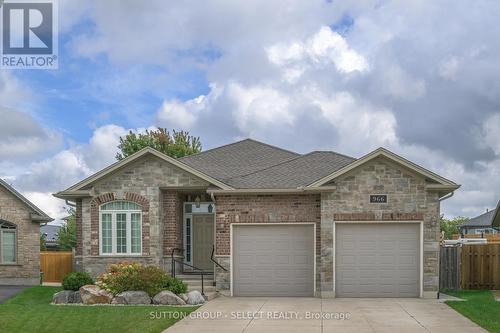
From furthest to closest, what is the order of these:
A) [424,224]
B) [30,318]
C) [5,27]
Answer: [424,224]
[5,27]
[30,318]

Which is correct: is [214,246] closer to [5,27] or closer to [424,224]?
[424,224]

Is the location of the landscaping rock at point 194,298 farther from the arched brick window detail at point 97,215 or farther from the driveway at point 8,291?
the driveway at point 8,291

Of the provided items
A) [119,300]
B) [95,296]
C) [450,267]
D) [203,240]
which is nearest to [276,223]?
[203,240]

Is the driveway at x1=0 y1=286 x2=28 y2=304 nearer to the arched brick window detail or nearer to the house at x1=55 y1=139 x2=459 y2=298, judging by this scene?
the house at x1=55 y1=139 x2=459 y2=298

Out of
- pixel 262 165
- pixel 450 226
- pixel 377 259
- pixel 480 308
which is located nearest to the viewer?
pixel 480 308

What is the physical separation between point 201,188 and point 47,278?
31.9ft

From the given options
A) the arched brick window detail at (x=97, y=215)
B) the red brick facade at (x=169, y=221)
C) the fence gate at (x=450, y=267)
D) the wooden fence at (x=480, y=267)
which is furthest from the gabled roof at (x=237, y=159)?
the wooden fence at (x=480, y=267)

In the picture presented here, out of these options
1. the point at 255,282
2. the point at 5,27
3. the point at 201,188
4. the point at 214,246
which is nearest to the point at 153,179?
the point at 201,188

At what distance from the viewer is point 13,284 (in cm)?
2730

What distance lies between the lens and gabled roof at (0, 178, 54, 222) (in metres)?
27.3

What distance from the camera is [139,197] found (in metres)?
23.0

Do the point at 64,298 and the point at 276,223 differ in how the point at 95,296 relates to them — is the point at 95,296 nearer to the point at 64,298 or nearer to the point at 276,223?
the point at 64,298

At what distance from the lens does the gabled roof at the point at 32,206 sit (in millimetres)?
27305

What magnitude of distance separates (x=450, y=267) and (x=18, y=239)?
54.7 feet
